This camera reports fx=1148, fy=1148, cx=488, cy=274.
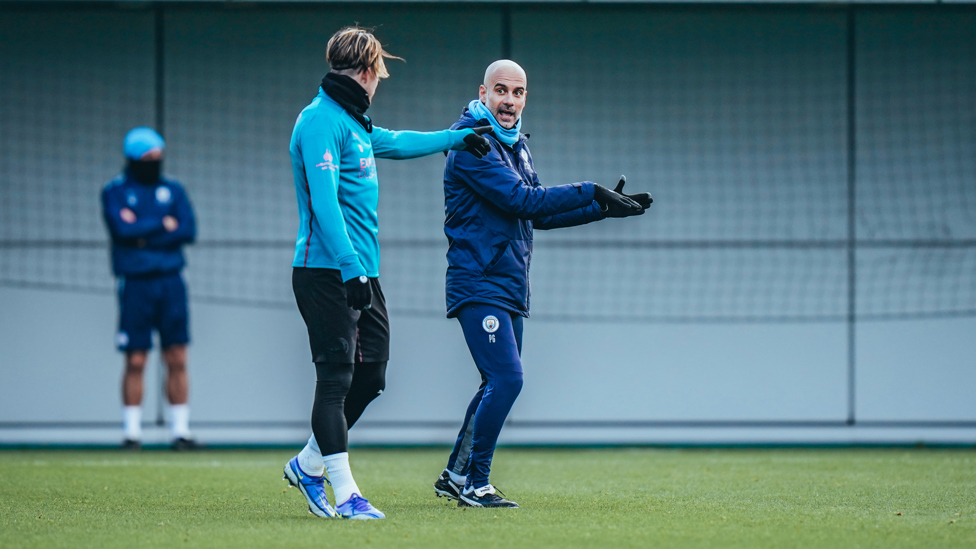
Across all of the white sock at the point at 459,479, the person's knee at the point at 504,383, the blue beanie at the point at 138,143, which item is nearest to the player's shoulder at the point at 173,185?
the blue beanie at the point at 138,143

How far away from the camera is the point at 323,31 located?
941cm

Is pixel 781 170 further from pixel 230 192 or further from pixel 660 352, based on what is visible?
pixel 230 192

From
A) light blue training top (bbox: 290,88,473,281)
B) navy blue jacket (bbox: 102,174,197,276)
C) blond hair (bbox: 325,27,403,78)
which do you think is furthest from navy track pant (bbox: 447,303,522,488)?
navy blue jacket (bbox: 102,174,197,276)

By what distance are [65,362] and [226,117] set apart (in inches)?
93.5

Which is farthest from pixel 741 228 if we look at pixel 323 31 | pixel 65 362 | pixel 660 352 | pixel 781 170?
pixel 65 362

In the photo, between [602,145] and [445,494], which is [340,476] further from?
[602,145]

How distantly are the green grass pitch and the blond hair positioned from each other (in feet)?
5.46

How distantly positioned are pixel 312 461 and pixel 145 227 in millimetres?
4050

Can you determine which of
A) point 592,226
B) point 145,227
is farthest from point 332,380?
point 592,226

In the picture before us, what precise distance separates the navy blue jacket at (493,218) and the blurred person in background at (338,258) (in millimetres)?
391

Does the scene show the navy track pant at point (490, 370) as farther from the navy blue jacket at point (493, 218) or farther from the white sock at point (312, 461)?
the white sock at point (312, 461)

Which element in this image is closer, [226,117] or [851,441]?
[851,441]

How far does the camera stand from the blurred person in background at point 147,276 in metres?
7.98

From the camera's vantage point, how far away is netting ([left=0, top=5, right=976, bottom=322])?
9.33 meters
